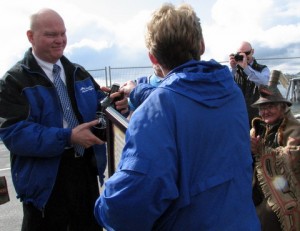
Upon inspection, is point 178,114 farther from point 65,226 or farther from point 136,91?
point 65,226

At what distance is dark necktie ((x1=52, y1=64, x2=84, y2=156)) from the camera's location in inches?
96.5

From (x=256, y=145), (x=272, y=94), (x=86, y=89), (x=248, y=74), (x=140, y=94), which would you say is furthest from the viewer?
(x=248, y=74)

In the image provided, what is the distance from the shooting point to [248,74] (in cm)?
427

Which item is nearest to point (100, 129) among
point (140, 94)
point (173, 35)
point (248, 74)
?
point (140, 94)

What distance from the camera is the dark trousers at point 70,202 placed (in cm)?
239

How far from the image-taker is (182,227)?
4.46ft

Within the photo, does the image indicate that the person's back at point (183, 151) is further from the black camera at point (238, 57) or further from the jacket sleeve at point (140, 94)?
the black camera at point (238, 57)

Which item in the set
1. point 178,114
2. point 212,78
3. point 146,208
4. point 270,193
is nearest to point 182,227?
point 146,208

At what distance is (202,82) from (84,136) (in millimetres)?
1090

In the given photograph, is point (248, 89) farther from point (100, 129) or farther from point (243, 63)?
point (100, 129)

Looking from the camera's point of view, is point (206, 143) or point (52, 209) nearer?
point (206, 143)

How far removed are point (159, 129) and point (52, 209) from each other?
141cm

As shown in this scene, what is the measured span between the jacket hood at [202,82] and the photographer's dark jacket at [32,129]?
44.3 inches

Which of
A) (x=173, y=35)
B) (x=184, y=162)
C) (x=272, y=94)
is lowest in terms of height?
(x=184, y=162)
